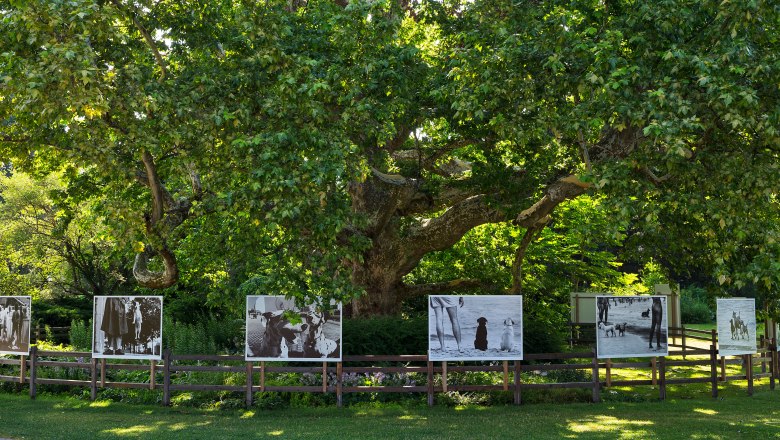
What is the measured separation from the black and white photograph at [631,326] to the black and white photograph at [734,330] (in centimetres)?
128

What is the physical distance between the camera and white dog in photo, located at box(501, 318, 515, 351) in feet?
51.4

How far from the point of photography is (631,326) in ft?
54.6

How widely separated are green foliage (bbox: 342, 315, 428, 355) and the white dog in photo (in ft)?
10.2

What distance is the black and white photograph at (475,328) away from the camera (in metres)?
15.5

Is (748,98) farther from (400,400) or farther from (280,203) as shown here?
(400,400)

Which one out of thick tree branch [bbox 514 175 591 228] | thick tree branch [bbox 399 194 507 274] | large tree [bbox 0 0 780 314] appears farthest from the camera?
thick tree branch [bbox 399 194 507 274]

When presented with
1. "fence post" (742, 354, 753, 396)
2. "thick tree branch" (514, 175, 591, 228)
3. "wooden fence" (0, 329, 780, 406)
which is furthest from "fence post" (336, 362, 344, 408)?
"fence post" (742, 354, 753, 396)

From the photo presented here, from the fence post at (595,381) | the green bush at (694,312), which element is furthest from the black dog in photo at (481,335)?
the green bush at (694,312)

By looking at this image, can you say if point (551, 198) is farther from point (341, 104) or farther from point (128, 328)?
point (128, 328)

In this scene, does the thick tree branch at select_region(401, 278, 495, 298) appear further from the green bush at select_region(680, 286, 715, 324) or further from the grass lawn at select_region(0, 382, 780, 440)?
the green bush at select_region(680, 286, 715, 324)

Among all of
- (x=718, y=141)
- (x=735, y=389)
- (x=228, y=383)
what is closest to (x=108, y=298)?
(x=228, y=383)

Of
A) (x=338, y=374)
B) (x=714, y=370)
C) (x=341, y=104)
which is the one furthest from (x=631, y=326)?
(x=341, y=104)

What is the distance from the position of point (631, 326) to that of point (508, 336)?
10.0 feet

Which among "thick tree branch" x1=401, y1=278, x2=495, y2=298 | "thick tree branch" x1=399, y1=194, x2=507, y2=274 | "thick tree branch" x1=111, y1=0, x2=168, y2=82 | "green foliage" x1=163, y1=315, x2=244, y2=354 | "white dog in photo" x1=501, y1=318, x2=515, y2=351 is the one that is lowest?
"green foliage" x1=163, y1=315, x2=244, y2=354
